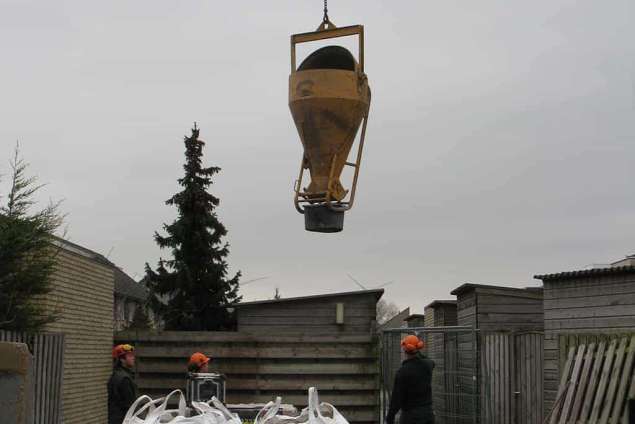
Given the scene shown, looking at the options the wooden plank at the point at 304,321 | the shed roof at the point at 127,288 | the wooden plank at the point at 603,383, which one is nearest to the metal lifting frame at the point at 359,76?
the wooden plank at the point at 603,383

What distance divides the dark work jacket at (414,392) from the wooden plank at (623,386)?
233 cm

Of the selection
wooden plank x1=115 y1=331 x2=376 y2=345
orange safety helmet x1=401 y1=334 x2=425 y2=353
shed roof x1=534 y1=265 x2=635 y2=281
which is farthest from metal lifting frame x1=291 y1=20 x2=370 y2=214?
wooden plank x1=115 y1=331 x2=376 y2=345

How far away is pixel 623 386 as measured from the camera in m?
9.47

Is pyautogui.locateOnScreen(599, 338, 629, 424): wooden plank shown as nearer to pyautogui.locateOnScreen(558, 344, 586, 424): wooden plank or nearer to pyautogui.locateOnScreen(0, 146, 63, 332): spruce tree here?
pyautogui.locateOnScreen(558, 344, 586, 424): wooden plank

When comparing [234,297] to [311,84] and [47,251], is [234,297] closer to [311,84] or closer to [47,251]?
[47,251]

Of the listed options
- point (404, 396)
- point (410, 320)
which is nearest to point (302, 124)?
point (404, 396)

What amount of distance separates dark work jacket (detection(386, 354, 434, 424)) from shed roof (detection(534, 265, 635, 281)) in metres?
3.30

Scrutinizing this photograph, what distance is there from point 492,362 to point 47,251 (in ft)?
21.8

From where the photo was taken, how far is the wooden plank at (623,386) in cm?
941

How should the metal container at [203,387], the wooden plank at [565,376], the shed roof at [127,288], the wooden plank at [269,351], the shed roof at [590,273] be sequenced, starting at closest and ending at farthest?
the metal container at [203,387]
the wooden plank at [565,376]
the shed roof at [590,273]
the wooden plank at [269,351]
the shed roof at [127,288]

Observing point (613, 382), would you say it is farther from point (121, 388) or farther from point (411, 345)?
point (121, 388)

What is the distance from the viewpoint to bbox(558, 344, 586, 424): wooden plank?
405 inches

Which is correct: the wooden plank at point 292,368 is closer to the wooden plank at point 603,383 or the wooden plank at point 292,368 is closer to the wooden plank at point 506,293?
the wooden plank at point 506,293

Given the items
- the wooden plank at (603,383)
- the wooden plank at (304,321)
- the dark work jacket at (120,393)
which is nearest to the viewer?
the wooden plank at (603,383)
